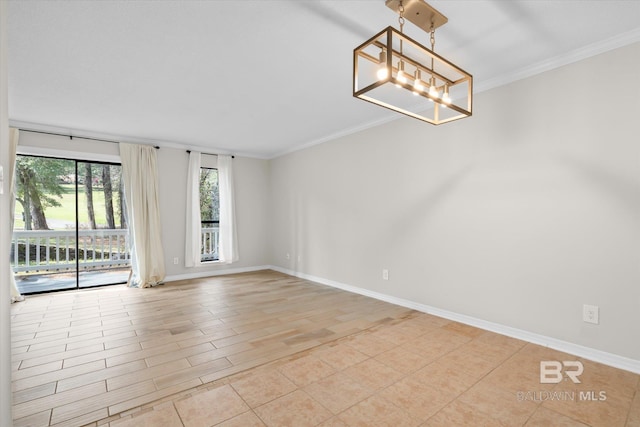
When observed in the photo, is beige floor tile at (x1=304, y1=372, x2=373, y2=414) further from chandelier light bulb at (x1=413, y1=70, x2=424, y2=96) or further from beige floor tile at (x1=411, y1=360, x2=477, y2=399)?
chandelier light bulb at (x1=413, y1=70, x2=424, y2=96)

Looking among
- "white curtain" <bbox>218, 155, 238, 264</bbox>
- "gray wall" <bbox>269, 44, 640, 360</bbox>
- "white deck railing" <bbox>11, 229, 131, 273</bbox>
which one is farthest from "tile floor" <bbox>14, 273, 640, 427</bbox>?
"white deck railing" <bbox>11, 229, 131, 273</bbox>

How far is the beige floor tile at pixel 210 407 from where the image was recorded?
5.55 feet

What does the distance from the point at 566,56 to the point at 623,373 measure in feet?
8.09

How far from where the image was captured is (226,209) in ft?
19.3

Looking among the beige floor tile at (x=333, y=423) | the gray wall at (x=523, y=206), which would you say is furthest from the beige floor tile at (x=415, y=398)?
the gray wall at (x=523, y=206)

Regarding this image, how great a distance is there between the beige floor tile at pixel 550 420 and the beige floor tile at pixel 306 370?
4.01 feet

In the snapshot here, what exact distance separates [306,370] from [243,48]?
2.51 meters

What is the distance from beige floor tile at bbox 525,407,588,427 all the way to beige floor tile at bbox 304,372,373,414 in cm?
91

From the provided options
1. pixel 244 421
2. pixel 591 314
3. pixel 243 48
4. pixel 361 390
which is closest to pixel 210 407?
pixel 244 421

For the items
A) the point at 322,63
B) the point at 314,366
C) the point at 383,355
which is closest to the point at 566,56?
the point at 322,63

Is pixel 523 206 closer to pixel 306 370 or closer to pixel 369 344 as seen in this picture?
pixel 369 344

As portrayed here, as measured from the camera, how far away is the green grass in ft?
15.6

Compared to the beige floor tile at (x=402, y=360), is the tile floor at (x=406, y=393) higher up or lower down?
higher up

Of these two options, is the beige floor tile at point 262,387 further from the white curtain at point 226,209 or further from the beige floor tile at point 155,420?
the white curtain at point 226,209
